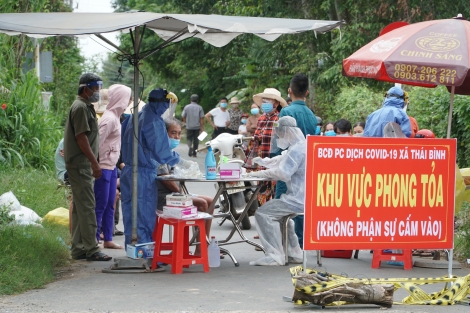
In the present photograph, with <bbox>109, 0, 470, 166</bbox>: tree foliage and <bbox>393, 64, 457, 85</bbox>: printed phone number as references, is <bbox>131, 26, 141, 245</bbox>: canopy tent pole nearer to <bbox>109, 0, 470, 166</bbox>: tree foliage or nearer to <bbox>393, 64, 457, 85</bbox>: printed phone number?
<bbox>393, 64, 457, 85</bbox>: printed phone number

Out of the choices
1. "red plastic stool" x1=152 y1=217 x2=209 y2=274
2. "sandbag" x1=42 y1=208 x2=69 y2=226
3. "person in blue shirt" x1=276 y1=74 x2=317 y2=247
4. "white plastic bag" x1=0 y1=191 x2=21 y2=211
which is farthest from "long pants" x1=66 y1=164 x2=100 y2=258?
"person in blue shirt" x1=276 y1=74 x2=317 y2=247

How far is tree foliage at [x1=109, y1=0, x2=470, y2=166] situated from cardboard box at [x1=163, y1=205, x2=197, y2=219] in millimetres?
5164

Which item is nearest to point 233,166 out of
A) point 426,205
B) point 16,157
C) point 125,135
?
point 125,135

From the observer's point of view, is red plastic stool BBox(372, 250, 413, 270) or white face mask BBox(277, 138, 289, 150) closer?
red plastic stool BBox(372, 250, 413, 270)

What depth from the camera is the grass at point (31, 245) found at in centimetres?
786

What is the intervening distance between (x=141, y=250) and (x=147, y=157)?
3.18ft

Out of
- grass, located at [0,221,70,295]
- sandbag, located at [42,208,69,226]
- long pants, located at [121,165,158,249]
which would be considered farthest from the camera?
sandbag, located at [42,208,69,226]

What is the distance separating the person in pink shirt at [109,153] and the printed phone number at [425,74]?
3607 mm

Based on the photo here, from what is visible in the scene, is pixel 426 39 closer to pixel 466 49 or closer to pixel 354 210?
pixel 466 49

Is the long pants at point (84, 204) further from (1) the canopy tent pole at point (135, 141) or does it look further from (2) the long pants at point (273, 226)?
(2) the long pants at point (273, 226)

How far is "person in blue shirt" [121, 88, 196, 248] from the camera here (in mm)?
8984

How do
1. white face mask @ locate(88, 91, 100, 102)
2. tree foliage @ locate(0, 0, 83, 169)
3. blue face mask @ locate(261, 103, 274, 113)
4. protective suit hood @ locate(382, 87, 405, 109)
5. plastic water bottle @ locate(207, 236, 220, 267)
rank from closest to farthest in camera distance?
plastic water bottle @ locate(207, 236, 220, 267) < white face mask @ locate(88, 91, 100, 102) < protective suit hood @ locate(382, 87, 405, 109) < blue face mask @ locate(261, 103, 274, 113) < tree foliage @ locate(0, 0, 83, 169)

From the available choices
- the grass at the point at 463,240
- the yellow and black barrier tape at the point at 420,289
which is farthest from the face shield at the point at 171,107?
the grass at the point at 463,240

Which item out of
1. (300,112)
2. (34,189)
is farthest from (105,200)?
(34,189)
